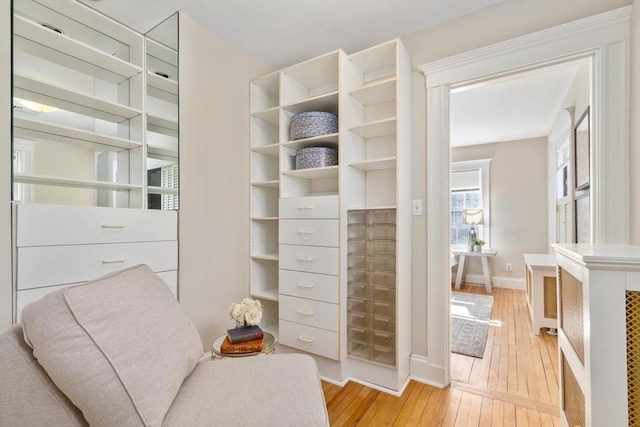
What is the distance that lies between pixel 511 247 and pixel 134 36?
18.0 feet

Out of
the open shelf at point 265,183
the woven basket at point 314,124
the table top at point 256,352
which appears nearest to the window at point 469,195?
the woven basket at point 314,124

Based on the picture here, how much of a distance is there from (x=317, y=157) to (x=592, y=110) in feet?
5.17

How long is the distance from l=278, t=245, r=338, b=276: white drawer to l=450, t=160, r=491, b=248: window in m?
4.12

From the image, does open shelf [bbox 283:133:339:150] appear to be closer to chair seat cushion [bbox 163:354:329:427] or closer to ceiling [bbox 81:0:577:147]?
ceiling [bbox 81:0:577:147]

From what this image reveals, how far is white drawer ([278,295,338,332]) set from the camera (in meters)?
1.98

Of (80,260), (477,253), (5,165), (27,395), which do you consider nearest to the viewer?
(27,395)

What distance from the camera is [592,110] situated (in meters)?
1.58

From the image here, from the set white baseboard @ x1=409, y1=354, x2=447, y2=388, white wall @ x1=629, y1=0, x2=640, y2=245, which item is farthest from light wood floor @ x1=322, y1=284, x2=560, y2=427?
white wall @ x1=629, y1=0, x2=640, y2=245

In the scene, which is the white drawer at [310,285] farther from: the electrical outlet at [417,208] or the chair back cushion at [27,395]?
the chair back cushion at [27,395]

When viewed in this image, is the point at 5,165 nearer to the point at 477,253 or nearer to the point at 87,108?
the point at 87,108

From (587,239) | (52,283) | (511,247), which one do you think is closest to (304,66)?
(52,283)

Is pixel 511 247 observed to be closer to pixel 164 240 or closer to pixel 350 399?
pixel 350 399

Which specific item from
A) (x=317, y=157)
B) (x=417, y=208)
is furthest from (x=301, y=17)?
(x=417, y=208)

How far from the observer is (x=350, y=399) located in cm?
182
